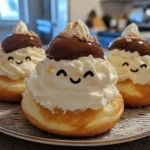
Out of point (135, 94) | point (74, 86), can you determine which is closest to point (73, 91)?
point (74, 86)

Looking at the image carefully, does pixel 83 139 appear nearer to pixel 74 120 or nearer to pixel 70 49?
pixel 74 120

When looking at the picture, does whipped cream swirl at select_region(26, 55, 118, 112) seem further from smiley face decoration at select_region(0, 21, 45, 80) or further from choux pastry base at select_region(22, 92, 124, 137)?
smiley face decoration at select_region(0, 21, 45, 80)

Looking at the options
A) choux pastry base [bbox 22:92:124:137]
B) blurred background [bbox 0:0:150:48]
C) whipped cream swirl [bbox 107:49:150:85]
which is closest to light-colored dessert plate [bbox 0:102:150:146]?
choux pastry base [bbox 22:92:124:137]

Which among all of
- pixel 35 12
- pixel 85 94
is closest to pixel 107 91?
Answer: pixel 85 94

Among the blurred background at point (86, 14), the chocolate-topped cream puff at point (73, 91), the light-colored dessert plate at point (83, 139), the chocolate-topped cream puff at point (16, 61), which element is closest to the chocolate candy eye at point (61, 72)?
the chocolate-topped cream puff at point (73, 91)

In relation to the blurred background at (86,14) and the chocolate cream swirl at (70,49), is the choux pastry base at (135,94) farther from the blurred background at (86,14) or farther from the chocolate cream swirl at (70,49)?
the blurred background at (86,14)

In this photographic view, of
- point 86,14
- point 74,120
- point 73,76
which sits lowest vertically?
point 86,14

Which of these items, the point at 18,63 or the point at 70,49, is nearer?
the point at 70,49
